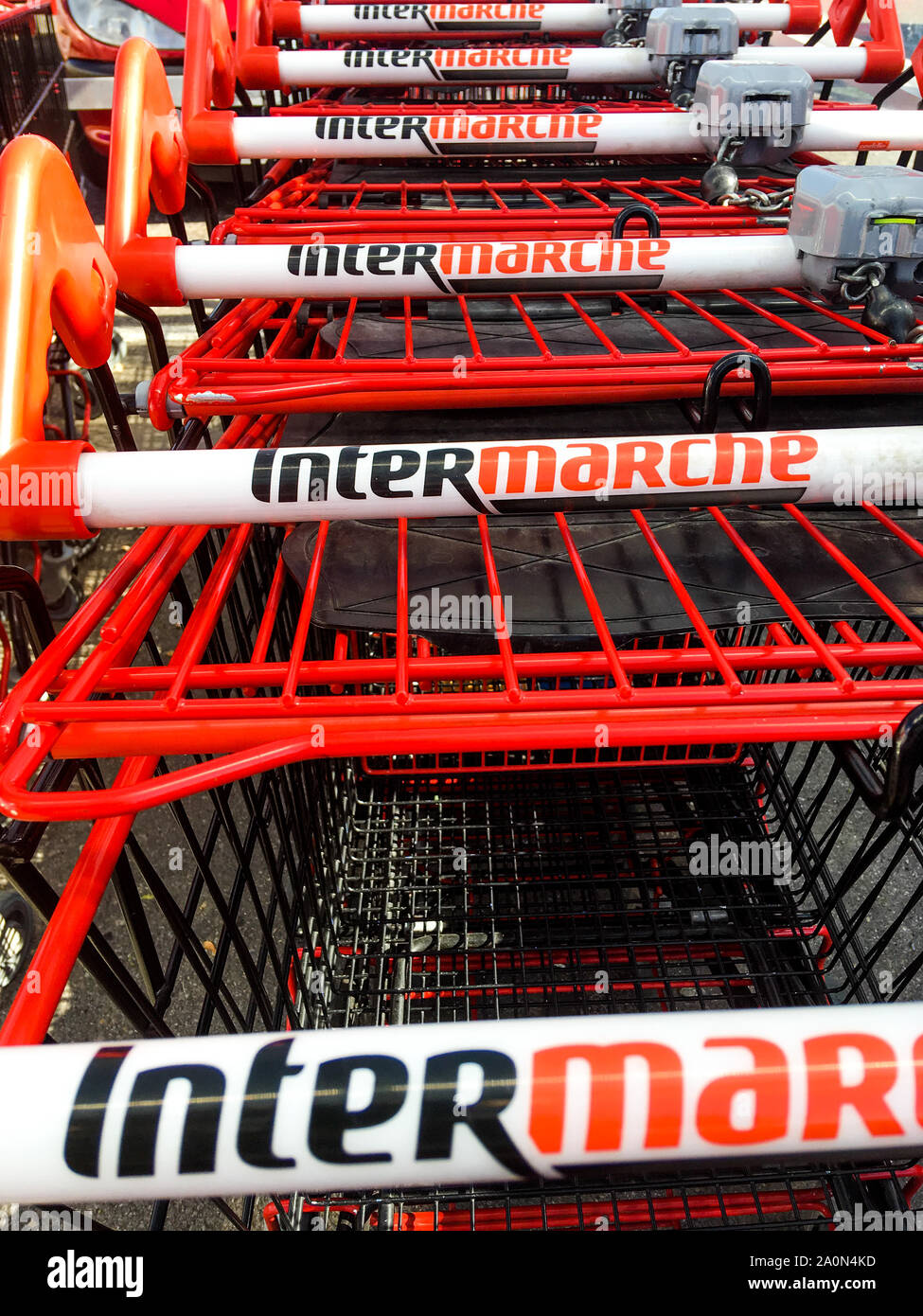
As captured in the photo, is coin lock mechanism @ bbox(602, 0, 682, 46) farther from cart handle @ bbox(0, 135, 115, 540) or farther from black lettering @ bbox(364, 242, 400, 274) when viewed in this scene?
cart handle @ bbox(0, 135, 115, 540)

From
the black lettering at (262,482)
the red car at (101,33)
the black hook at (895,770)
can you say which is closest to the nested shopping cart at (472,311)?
the black lettering at (262,482)

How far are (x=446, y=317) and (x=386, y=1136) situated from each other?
55.3 inches

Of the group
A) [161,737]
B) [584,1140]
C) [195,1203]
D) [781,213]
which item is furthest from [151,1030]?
[781,213]

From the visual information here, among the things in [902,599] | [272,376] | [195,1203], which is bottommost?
[195,1203]

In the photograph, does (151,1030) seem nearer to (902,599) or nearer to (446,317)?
(902,599)

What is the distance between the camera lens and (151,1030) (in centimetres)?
91

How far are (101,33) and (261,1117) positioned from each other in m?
5.32

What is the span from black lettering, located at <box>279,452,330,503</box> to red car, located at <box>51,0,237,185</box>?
4.40 meters

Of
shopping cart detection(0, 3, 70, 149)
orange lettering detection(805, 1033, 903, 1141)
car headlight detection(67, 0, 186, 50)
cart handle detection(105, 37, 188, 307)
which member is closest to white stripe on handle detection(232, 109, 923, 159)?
cart handle detection(105, 37, 188, 307)

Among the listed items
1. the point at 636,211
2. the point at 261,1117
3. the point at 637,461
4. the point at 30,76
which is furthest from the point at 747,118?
the point at 30,76

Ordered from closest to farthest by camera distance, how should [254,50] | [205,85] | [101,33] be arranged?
[205,85], [254,50], [101,33]

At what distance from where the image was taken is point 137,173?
A: 1442mm

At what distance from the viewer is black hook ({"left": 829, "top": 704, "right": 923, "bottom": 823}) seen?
2.28 feet

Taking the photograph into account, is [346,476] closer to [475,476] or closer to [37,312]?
[475,476]
